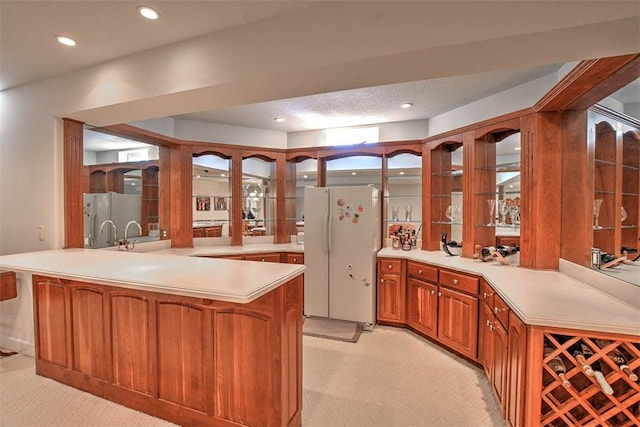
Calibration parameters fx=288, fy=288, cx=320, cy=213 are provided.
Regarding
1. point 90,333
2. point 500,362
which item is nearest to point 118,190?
point 90,333

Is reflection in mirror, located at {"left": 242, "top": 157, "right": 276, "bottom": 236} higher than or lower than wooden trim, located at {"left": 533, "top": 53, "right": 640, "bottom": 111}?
lower

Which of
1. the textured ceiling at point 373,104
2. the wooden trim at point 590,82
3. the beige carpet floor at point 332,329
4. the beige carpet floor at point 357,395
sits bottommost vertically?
the beige carpet floor at point 332,329

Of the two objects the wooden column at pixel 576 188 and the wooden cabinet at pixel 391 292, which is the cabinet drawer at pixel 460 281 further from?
the wooden column at pixel 576 188

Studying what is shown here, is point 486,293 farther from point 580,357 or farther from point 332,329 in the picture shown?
point 332,329

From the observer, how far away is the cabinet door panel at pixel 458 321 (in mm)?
2516

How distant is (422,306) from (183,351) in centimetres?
235

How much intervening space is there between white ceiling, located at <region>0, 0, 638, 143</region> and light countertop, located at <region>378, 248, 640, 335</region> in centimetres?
→ 139

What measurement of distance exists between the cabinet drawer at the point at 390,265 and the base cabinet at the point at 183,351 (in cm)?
174

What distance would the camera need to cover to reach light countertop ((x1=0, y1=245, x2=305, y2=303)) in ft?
5.06

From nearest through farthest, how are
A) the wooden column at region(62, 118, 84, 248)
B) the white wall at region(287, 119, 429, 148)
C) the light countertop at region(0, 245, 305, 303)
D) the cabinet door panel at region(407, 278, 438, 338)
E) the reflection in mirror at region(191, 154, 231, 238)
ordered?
the light countertop at region(0, 245, 305, 303) < the wooden column at region(62, 118, 84, 248) < the cabinet door panel at region(407, 278, 438, 338) < the white wall at region(287, 119, 429, 148) < the reflection in mirror at region(191, 154, 231, 238)

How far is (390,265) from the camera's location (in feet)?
11.1

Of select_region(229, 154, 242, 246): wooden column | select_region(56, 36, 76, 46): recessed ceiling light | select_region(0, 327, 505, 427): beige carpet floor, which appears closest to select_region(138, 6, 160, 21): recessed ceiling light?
select_region(56, 36, 76, 46): recessed ceiling light

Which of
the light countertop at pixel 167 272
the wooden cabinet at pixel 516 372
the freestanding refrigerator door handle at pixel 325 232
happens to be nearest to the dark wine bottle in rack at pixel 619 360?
the wooden cabinet at pixel 516 372

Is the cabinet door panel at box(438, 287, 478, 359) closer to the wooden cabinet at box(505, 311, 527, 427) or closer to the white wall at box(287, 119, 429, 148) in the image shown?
the wooden cabinet at box(505, 311, 527, 427)
